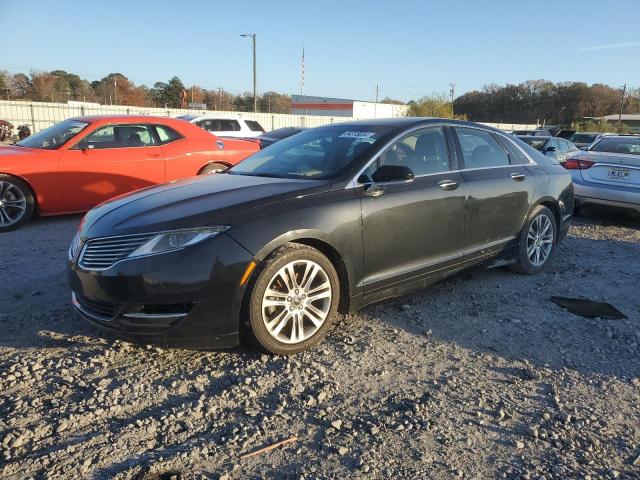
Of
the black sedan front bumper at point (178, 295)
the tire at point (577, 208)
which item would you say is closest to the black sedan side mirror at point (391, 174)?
the black sedan front bumper at point (178, 295)

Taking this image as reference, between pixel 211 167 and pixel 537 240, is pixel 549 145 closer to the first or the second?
pixel 211 167

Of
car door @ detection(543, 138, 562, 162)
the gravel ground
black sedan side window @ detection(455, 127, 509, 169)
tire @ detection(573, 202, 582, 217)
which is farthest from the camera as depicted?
car door @ detection(543, 138, 562, 162)

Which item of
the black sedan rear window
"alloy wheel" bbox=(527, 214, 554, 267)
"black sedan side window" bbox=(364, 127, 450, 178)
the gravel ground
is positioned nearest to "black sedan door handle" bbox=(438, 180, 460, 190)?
"black sedan side window" bbox=(364, 127, 450, 178)

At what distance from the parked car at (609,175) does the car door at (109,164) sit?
21.9ft

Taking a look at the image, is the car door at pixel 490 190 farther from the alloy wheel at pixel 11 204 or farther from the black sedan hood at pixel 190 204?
the alloy wheel at pixel 11 204

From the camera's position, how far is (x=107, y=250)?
130 inches

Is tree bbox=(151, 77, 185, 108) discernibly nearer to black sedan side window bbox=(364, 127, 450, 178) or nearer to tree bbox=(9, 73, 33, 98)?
tree bbox=(9, 73, 33, 98)

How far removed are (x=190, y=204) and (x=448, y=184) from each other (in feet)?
7.17

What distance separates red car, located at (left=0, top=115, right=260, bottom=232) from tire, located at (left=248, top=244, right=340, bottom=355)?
514 cm

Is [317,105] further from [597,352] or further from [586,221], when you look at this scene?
[597,352]

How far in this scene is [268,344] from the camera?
133 inches

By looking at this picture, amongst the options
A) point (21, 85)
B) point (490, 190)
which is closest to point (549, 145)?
point (490, 190)

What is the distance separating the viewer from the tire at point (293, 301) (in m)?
3.30

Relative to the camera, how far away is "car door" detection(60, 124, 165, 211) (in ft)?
24.0
